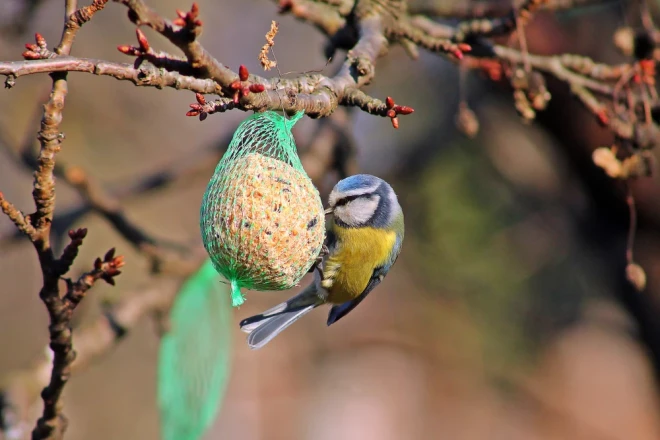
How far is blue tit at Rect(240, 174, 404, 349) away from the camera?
6.45 feet

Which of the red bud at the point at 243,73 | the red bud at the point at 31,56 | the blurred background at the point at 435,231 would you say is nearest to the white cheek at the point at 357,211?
the blurred background at the point at 435,231

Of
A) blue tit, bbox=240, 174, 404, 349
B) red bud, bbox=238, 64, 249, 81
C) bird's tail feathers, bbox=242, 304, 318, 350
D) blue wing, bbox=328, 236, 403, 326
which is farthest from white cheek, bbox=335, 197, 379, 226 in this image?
red bud, bbox=238, 64, 249, 81

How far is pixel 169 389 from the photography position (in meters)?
2.70

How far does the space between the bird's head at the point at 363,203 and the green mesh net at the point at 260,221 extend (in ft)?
0.91

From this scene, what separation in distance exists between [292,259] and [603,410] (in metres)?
5.60

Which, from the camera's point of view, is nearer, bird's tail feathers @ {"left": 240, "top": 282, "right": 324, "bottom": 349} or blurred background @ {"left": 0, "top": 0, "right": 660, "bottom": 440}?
bird's tail feathers @ {"left": 240, "top": 282, "right": 324, "bottom": 349}

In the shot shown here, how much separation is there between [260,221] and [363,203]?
1.92 ft

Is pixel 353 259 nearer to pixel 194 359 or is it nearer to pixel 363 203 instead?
pixel 363 203

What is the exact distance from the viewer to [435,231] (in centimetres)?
444

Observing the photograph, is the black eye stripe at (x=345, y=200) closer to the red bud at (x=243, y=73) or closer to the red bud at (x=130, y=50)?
the red bud at (x=243, y=73)

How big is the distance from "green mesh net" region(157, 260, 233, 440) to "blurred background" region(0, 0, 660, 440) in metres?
0.54

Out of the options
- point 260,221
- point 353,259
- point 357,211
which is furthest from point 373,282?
point 260,221

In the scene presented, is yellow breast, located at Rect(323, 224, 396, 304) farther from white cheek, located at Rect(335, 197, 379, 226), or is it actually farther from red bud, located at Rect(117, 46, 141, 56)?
red bud, located at Rect(117, 46, 141, 56)

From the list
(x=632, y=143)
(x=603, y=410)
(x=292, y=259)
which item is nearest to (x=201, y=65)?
(x=292, y=259)
